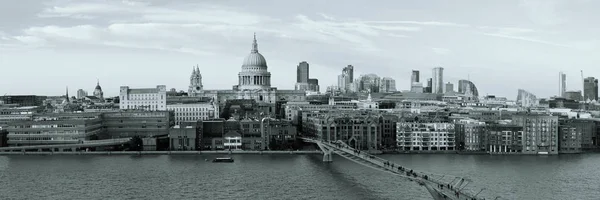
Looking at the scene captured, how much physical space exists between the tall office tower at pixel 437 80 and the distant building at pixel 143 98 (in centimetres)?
7686

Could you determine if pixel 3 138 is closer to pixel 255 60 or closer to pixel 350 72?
pixel 255 60

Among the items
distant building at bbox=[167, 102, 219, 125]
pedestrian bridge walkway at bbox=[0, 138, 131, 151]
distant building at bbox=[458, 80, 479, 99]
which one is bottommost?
pedestrian bridge walkway at bbox=[0, 138, 131, 151]

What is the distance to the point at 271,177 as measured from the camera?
33.0 meters

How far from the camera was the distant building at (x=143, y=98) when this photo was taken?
68.9 metres

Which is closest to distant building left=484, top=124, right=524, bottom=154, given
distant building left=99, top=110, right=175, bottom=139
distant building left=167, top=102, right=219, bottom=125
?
distant building left=99, top=110, right=175, bottom=139

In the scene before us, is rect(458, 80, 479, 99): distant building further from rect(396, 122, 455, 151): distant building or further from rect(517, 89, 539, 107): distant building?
rect(396, 122, 455, 151): distant building

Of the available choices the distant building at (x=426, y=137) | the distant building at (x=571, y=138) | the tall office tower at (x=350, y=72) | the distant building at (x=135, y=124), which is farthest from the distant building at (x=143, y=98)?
the tall office tower at (x=350, y=72)

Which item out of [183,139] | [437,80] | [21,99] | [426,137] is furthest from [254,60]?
[437,80]

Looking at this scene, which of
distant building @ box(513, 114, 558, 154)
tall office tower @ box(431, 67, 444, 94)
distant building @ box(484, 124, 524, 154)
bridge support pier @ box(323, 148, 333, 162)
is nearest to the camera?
bridge support pier @ box(323, 148, 333, 162)

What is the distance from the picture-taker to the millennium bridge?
23.4 meters

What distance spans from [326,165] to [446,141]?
1229cm

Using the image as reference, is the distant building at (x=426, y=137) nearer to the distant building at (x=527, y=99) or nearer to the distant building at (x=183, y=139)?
the distant building at (x=183, y=139)

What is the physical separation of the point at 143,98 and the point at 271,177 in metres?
39.2

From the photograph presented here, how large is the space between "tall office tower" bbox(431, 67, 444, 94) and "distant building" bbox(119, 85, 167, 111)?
7686 cm
